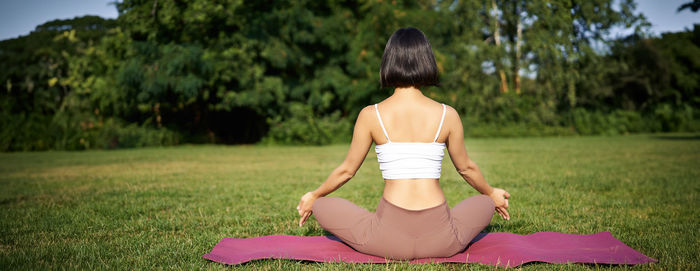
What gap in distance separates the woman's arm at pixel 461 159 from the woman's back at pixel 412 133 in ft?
0.24

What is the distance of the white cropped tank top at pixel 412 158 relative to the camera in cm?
265

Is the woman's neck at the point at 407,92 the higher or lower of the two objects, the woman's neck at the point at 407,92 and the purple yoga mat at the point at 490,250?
the higher

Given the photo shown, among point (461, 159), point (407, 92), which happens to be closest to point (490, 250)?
point (461, 159)

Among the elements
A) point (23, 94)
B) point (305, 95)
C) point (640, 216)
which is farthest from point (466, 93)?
point (23, 94)

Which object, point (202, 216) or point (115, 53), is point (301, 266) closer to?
point (202, 216)

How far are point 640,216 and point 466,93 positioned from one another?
21174 millimetres

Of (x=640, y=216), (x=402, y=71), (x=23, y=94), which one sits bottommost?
(x=640, y=216)

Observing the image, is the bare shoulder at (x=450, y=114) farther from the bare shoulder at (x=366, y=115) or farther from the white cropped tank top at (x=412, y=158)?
the bare shoulder at (x=366, y=115)

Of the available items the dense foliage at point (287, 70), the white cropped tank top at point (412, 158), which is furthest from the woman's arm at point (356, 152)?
the dense foliage at point (287, 70)

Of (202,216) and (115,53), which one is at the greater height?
(115,53)

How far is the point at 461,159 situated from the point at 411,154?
403 millimetres

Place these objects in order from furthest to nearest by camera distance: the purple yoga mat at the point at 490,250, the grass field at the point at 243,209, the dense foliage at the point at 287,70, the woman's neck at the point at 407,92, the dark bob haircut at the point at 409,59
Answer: the dense foliage at the point at 287,70 → the grass field at the point at 243,209 → the purple yoga mat at the point at 490,250 → the woman's neck at the point at 407,92 → the dark bob haircut at the point at 409,59

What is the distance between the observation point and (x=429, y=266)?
Answer: 2838 mm

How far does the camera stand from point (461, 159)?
2852mm
